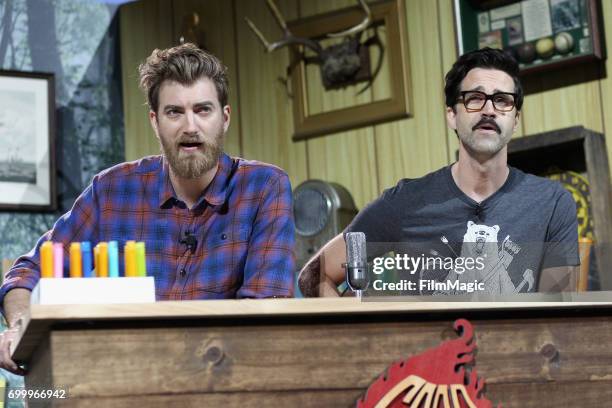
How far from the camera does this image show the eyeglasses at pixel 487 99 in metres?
2.70

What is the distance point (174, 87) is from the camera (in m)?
2.51

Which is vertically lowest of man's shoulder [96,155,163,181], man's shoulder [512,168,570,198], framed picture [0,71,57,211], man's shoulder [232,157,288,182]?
man's shoulder [512,168,570,198]

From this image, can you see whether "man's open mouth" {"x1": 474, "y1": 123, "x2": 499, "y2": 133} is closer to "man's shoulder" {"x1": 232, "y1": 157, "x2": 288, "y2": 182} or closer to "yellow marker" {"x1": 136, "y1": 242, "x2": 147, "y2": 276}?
"man's shoulder" {"x1": 232, "y1": 157, "x2": 288, "y2": 182}

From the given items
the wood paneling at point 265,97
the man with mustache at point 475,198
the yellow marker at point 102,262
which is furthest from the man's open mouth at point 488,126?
the wood paneling at point 265,97

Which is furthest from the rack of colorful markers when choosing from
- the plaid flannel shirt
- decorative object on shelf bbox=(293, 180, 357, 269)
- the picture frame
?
the picture frame

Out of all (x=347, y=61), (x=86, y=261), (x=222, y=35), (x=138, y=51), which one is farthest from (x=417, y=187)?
(x=138, y=51)

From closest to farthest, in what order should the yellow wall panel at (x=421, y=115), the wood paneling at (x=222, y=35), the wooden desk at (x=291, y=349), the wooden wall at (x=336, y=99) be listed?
the wooden desk at (x=291, y=349) < the wooden wall at (x=336, y=99) < the yellow wall panel at (x=421, y=115) < the wood paneling at (x=222, y=35)

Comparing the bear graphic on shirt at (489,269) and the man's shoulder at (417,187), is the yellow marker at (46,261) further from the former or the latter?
the man's shoulder at (417,187)

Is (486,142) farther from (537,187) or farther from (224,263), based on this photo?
(224,263)

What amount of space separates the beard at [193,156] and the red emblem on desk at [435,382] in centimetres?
81

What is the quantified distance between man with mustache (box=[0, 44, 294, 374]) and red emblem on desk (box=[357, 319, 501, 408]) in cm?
57

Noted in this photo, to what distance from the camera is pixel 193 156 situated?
2498 millimetres

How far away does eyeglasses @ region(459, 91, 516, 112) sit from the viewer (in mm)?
2697

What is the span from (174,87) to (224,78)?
0.44 feet
